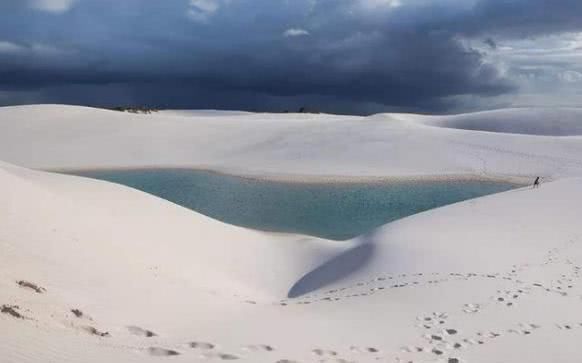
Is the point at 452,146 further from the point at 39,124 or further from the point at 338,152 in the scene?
the point at 39,124

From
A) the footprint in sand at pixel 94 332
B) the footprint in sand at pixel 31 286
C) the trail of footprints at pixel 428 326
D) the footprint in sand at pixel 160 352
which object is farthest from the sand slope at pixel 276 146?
the footprint in sand at pixel 160 352

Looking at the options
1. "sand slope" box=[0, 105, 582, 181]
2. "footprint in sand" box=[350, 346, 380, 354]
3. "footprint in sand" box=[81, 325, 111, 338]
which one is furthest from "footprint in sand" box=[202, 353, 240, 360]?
"sand slope" box=[0, 105, 582, 181]

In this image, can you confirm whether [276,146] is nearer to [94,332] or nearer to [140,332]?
[140,332]

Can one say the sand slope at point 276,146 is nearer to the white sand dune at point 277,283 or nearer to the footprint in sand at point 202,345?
the white sand dune at point 277,283

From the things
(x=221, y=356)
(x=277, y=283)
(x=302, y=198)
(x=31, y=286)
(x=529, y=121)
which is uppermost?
(x=529, y=121)

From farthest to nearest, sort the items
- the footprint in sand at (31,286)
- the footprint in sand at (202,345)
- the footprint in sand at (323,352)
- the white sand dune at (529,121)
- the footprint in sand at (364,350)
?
the white sand dune at (529,121) → the footprint in sand at (31,286) → the footprint in sand at (364,350) → the footprint in sand at (323,352) → the footprint in sand at (202,345)

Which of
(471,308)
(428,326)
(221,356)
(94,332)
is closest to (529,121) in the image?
(471,308)

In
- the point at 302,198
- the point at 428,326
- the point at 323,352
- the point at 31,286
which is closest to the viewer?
the point at 323,352
